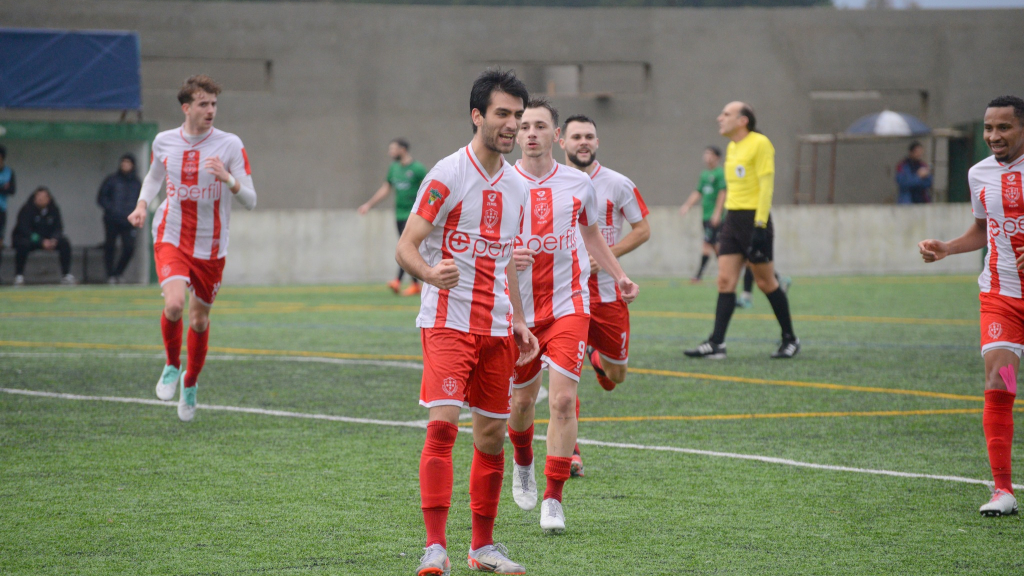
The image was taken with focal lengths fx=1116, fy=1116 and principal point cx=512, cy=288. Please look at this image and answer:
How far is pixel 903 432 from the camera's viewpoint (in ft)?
23.4

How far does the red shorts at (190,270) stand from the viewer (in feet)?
25.3

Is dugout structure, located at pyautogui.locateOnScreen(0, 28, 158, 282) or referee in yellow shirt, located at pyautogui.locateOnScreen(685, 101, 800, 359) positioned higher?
dugout structure, located at pyautogui.locateOnScreen(0, 28, 158, 282)

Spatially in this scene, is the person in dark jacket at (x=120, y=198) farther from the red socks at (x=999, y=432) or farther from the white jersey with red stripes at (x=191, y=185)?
the red socks at (x=999, y=432)

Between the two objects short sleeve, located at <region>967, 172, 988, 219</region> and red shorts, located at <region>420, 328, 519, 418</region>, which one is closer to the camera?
red shorts, located at <region>420, 328, 519, 418</region>

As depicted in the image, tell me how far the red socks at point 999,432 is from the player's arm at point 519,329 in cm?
235

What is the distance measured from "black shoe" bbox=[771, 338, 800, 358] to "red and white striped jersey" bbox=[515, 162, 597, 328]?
5.45 metres

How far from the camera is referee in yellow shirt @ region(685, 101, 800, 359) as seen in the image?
34.7 feet

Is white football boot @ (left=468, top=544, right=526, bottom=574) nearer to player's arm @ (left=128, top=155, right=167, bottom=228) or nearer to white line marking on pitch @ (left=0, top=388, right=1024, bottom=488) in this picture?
white line marking on pitch @ (left=0, top=388, right=1024, bottom=488)

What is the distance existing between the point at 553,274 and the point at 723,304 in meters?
5.43

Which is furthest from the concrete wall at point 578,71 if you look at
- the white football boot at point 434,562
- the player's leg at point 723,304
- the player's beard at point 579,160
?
the white football boot at point 434,562

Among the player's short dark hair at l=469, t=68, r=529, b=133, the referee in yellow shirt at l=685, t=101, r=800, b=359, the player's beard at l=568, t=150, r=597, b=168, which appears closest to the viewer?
the player's short dark hair at l=469, t=68, r=529, b=133

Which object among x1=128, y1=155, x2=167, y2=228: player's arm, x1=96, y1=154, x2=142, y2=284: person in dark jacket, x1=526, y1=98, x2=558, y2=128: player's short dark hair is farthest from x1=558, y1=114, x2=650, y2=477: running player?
x1=96, y1=154, x2=142, y2=284: person in dark jacket

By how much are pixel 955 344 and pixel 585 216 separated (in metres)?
7.29

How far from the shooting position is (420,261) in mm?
4188
